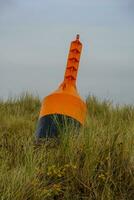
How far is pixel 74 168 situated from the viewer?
164 inches

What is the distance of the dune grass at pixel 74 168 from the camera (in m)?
3.92

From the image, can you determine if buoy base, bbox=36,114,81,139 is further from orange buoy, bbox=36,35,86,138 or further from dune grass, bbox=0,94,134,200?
dune grass, bbox=0,94,134,200

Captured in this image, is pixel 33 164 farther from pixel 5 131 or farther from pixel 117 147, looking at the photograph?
Answer: pixel 5 131

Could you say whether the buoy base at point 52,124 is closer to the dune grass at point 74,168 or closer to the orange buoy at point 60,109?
the orange buoy at point 60,109

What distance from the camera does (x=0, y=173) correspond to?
3.88m

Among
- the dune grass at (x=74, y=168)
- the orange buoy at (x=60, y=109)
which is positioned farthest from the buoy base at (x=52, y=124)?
the dune grass at (x=74, y=168)

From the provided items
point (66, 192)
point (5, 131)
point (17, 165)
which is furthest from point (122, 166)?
point (5, 131)

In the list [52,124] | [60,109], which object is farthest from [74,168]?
[60,109]

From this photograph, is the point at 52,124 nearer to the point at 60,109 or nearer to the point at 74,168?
the point at 60,109

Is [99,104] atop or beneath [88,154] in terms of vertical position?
atop

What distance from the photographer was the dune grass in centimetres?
392

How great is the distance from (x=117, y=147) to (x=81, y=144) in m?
0.27

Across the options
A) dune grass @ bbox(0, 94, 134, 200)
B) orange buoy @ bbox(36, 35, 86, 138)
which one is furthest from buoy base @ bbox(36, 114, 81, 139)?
dune grass @ bbox(0, 94, 134, 200)

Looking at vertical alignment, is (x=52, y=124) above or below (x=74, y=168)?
above
